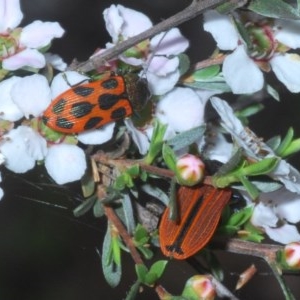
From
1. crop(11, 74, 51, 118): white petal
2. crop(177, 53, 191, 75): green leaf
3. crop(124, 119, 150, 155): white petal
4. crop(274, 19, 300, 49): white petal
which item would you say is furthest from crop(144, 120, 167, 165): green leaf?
Answer: crop(274, 19, 300, 49): white petal

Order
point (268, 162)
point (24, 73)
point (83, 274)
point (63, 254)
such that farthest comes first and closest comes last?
point (83, 274) < point (63, 254) < point (24, 73) < point (268, 162)

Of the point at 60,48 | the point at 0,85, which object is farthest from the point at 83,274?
the point at 0,85

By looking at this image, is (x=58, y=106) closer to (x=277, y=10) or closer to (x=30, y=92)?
(x=30, y=92)

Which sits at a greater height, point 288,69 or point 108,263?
point 288,69

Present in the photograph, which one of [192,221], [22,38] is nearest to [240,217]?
[192,221]

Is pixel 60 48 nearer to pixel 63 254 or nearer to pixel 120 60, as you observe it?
pixel 63 254

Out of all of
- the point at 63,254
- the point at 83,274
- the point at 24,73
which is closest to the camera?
the point at 24,73

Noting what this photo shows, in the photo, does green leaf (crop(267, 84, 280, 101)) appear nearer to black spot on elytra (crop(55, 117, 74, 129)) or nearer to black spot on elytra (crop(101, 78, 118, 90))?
A: black spot on elytra (crop(101, 78, 118, 90))
